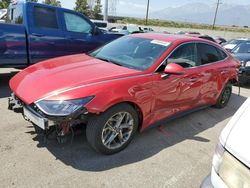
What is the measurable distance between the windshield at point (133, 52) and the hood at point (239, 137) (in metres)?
1.76

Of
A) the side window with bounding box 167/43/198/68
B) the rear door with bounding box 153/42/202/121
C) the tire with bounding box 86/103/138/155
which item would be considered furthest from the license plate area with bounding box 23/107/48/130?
the side window with bounding box 167/43/198/68

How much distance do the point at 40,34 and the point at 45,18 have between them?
0.46 m

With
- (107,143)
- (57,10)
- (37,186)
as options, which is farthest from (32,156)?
(57,10)

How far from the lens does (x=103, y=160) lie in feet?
10.9

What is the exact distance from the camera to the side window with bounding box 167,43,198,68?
13.3 feet

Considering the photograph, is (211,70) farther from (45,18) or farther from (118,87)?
(45,18)

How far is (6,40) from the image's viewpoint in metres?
5.57

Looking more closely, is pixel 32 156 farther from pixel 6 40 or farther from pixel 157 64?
pixel 6 40

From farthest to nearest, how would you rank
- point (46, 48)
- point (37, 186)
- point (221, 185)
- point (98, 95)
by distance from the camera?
1. point (46, 48)
2. point (98, 95)
3. point (37, 186)
4. point (221, 185)

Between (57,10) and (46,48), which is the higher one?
(57,10)

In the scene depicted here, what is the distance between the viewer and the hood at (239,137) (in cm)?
184

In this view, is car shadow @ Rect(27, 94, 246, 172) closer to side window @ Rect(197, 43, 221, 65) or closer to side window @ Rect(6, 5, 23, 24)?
side window @ Rect(197, 43, 221, 65)

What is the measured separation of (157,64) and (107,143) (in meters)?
1.32

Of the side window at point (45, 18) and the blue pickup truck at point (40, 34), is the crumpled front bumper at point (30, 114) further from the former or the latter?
the side window at point (45, 18)
